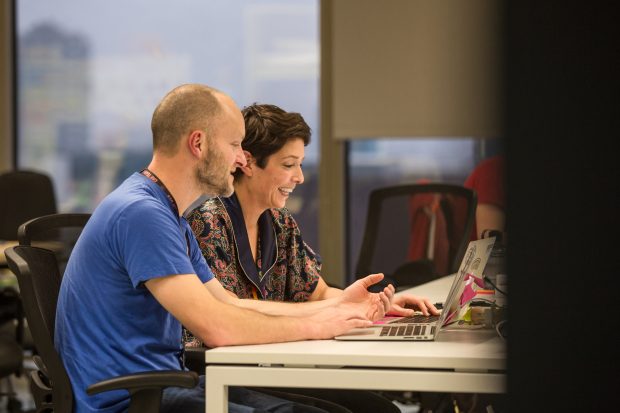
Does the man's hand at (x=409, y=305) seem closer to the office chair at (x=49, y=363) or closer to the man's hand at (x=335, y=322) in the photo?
the man's hand at (x=335, y=322)

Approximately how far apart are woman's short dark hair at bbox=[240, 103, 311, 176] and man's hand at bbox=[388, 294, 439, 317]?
1.75 ft

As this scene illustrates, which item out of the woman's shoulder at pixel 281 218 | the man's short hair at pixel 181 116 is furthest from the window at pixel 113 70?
the man's short hair at pixel 181 116

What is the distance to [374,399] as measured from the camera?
2.28 m

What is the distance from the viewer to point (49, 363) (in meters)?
→ 1.79

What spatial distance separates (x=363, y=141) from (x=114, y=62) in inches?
69.5

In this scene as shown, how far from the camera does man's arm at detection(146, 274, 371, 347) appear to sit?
1729 millimetres

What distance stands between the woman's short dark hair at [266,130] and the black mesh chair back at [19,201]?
102 inches

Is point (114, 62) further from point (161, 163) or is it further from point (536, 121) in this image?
point (536, 121)

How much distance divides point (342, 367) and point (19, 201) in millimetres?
3444

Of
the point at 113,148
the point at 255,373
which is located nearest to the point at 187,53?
the point at 113,148

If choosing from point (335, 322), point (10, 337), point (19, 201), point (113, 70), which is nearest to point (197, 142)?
point (335, 322)

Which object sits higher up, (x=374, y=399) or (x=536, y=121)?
(x=536, y=121)

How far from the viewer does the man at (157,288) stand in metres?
1.74

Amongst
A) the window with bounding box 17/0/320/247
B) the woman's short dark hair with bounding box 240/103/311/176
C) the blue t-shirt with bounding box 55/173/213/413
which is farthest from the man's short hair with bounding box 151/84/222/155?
the window with bounding box 17/0/320/247
